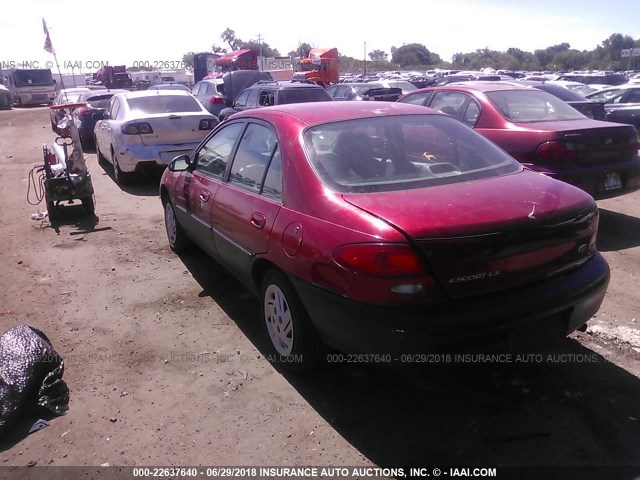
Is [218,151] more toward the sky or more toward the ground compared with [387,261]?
more toward the sky

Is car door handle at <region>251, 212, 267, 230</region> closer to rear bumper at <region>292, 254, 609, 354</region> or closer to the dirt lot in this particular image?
rear bumper at <region>292, 254, 609, 354</region>

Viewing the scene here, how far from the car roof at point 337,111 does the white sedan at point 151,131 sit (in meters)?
5.27

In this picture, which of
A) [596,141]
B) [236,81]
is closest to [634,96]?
[596,141]

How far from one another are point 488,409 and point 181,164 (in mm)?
3567

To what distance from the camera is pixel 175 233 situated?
5.84 metres

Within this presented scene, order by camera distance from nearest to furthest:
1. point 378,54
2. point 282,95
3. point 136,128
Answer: point 136,128 → point 282,95 → point 378,54

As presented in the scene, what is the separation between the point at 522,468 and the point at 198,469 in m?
1.61

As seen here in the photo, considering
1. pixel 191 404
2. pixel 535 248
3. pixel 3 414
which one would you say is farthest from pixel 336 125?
pixel 3 414

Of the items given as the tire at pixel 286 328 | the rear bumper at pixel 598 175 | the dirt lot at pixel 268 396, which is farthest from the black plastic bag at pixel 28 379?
the rear bumper at pixel 598 175

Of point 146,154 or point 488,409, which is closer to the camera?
point 488,409

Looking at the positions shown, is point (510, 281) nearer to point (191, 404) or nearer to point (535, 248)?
point (535, 248)

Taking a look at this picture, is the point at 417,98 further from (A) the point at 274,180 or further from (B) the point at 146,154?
(A) the point at 274,180

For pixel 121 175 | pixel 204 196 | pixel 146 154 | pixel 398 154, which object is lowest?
pixel 121 175

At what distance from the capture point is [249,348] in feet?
13.1
